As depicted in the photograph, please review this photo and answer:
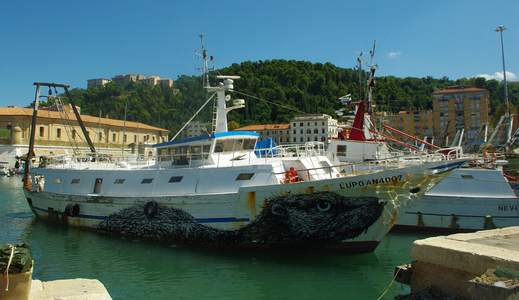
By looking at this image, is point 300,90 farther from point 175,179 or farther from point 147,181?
point 175,179

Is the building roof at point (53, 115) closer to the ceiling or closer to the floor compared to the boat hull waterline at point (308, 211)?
closer to the ceiling

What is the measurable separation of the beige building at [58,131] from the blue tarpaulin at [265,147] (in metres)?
56.6

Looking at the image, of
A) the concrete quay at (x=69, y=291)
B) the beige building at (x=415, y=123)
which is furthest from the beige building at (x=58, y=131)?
the concrete quay at (x=69, y=291)

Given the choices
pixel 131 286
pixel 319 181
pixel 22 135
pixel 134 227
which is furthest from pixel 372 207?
pixel 22 135

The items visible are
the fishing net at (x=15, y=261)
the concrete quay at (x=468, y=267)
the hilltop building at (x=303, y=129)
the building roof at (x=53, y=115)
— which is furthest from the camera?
the hilltop building at (x=303, y=129)

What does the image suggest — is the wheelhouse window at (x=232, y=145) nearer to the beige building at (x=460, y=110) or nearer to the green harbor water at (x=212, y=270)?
the green harbor water at (x=212, y=270)

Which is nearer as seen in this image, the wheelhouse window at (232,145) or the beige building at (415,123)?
the wheelhouse window at (232,145)

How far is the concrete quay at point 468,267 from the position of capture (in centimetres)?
578

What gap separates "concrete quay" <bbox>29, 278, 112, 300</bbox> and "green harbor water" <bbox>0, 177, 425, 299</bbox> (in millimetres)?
4921

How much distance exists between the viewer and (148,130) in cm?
9575

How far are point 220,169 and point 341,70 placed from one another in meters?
130

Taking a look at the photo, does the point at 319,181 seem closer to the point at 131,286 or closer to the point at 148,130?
the point at 131,286

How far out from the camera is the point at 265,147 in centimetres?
1775

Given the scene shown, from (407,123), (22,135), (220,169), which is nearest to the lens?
(220,169)
